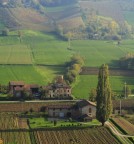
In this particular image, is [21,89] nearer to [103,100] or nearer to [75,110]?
[75,110]

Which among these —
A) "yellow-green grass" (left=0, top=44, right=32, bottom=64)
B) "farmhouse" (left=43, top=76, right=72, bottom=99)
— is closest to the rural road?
"farmhouse" (left=43, top=76, right=72, bottom=99)

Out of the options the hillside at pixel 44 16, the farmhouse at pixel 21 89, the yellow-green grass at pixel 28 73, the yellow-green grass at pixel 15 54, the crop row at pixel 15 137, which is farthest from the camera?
the hillside at pixel 44 16

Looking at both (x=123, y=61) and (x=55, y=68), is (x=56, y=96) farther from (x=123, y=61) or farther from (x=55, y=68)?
(x=123, y=61)

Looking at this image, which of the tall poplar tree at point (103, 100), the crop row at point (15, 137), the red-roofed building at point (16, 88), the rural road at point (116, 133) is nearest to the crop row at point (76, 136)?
the rural road at point (116, 133)

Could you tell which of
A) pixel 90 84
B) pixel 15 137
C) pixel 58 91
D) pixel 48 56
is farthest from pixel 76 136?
pixel 48 56

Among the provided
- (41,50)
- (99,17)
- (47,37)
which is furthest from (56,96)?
(99,17)

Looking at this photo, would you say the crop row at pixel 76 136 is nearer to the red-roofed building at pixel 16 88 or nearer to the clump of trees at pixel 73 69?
the red-roofed building at pixel 16 88
